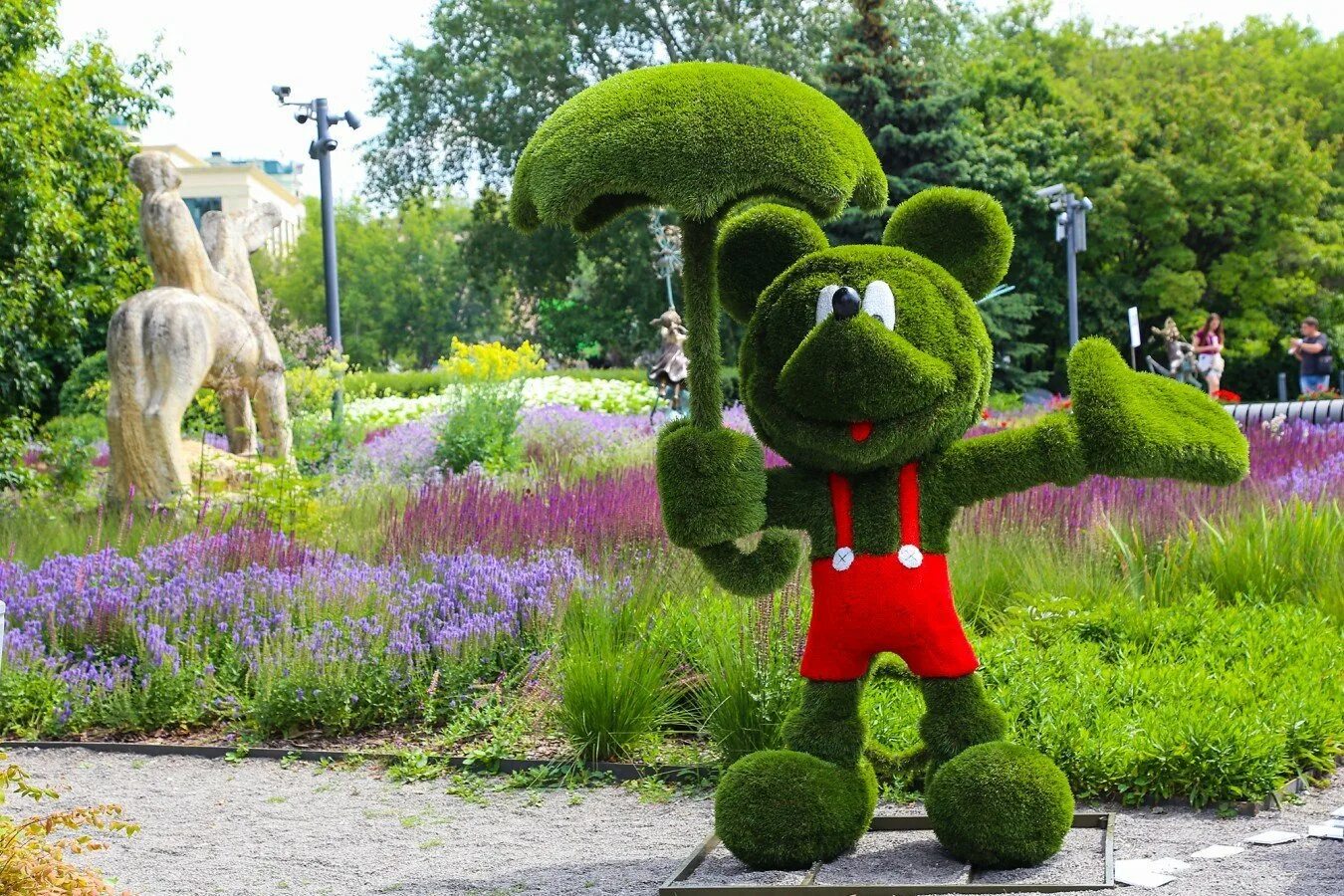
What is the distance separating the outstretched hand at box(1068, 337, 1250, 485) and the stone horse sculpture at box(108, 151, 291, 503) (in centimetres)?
696

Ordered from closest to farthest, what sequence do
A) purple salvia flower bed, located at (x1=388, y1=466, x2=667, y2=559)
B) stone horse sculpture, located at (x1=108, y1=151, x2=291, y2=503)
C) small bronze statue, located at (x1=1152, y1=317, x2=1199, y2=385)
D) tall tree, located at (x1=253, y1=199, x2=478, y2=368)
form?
purple salvia flower bed, located at (x1=388, y1=466, x2=667, y2=559)
stone horse sculpture, located at (x1=108, y1=151, x2=291, y2=503)
small bronze statue, located at (x1=1152, y1=317, x2=1199, y2=385)
tall tree, located at (x1=253, y1=199, x2=478, y2=368)

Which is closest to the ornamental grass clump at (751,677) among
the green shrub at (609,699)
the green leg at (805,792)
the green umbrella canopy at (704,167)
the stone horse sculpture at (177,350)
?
the green shrub at (609,699)

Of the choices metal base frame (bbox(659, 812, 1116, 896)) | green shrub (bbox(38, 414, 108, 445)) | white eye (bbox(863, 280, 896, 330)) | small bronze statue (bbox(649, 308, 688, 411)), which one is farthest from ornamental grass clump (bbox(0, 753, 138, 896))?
green shrub (bbox(38, 414, 108, 445))

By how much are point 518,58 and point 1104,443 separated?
31993 mm

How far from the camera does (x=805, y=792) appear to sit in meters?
3.82

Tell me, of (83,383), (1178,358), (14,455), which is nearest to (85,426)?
(83,383)

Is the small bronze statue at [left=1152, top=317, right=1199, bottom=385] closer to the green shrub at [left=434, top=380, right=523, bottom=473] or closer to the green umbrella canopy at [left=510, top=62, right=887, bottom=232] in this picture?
the green shrub at [left=434, top=380, right=523, bottom=473]

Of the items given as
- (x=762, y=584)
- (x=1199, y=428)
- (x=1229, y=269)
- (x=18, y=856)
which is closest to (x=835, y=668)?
(x=762, y=584)

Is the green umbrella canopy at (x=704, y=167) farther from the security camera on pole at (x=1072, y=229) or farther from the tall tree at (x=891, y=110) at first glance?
the tall tree at (x=891, y=110)

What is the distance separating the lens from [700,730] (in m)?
5.26

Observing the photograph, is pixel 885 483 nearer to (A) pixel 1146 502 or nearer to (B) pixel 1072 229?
(A) pixel 1146 502

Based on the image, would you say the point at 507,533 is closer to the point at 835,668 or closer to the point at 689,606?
the point at 689,606

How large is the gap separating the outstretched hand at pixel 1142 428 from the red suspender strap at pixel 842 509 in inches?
27.1

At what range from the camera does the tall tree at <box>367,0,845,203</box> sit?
33.5m
